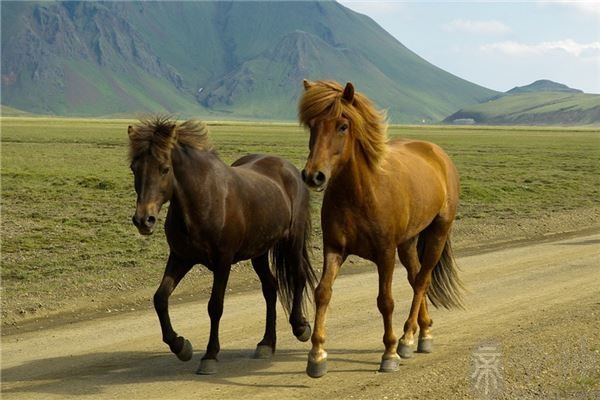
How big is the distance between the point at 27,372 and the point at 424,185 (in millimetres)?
4761

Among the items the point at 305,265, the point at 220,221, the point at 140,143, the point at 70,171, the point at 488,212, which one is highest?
the point at 140,143

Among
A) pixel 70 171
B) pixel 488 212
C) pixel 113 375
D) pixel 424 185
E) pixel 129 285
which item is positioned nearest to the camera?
pixel 113 375

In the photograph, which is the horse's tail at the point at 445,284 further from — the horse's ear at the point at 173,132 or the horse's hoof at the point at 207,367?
the horse's ear at the point at 173,132

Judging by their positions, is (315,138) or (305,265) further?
(305,265)

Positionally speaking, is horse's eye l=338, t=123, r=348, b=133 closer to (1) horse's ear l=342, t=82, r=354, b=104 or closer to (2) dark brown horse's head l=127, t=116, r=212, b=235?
(1) horse's ear l=342, t=82, r=354, b=104

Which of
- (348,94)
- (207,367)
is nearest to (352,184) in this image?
(348,94)

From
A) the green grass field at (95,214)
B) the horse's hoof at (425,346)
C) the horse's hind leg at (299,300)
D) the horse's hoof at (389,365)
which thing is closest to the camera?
the horse's hoof at (389,365)

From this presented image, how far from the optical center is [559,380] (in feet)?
27.0

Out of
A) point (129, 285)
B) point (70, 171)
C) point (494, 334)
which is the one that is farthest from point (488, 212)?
point (70, 171)

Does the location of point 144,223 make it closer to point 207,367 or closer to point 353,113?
point 207,367

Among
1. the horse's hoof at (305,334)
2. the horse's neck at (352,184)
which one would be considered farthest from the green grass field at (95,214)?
the horse's neck at (352,184)

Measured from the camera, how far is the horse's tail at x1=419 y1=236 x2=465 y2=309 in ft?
34.6

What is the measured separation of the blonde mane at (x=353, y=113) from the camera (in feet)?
26.9

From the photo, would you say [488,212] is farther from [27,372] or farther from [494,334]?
[27,372]
